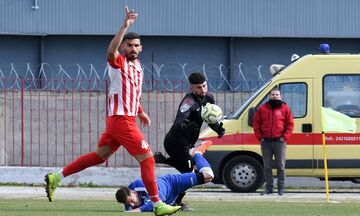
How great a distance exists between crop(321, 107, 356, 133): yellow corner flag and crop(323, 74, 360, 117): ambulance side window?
1.86 metres

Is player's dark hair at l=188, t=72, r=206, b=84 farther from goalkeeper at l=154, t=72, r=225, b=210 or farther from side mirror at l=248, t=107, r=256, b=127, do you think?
side mirror at l=248, t=107, r=256, b=127

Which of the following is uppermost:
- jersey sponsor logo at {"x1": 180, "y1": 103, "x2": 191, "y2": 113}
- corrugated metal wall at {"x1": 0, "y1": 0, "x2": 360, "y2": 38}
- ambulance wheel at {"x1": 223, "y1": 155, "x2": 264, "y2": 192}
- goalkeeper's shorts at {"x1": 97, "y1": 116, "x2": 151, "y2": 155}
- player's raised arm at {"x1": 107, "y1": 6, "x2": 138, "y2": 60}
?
corrugated metal wall at {"x1": 0, "y1": 0, "x2": 360, "y2": 38}

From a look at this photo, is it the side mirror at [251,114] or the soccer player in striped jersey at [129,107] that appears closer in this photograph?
the soccer player in striped jersey at [129,107]

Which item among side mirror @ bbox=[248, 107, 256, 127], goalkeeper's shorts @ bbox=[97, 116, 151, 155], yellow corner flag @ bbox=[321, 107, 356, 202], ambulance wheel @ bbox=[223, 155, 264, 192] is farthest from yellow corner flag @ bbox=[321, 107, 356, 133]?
goalkeeper's shorts @ bbox=[97, 116, 151, 155]

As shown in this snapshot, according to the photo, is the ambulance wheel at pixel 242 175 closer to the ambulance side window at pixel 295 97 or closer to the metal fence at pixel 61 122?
the ambulance side window at pixel 295 97

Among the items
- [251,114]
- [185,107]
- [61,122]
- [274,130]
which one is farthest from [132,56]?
[61,122]

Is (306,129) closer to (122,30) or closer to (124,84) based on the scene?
(124,84)

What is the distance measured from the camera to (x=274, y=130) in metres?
20.9

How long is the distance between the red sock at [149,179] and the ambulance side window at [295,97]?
Answer: 892 cm

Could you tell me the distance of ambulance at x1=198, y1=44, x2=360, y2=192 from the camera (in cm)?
2155

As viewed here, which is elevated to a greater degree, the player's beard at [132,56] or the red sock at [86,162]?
the player's beard at [132,56]

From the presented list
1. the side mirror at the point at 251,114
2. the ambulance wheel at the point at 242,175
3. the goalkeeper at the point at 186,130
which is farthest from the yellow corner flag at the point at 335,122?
the goalkeeper at the point at 186,130

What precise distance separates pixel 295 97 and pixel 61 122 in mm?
5238

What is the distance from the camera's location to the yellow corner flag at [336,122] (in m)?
19.5
